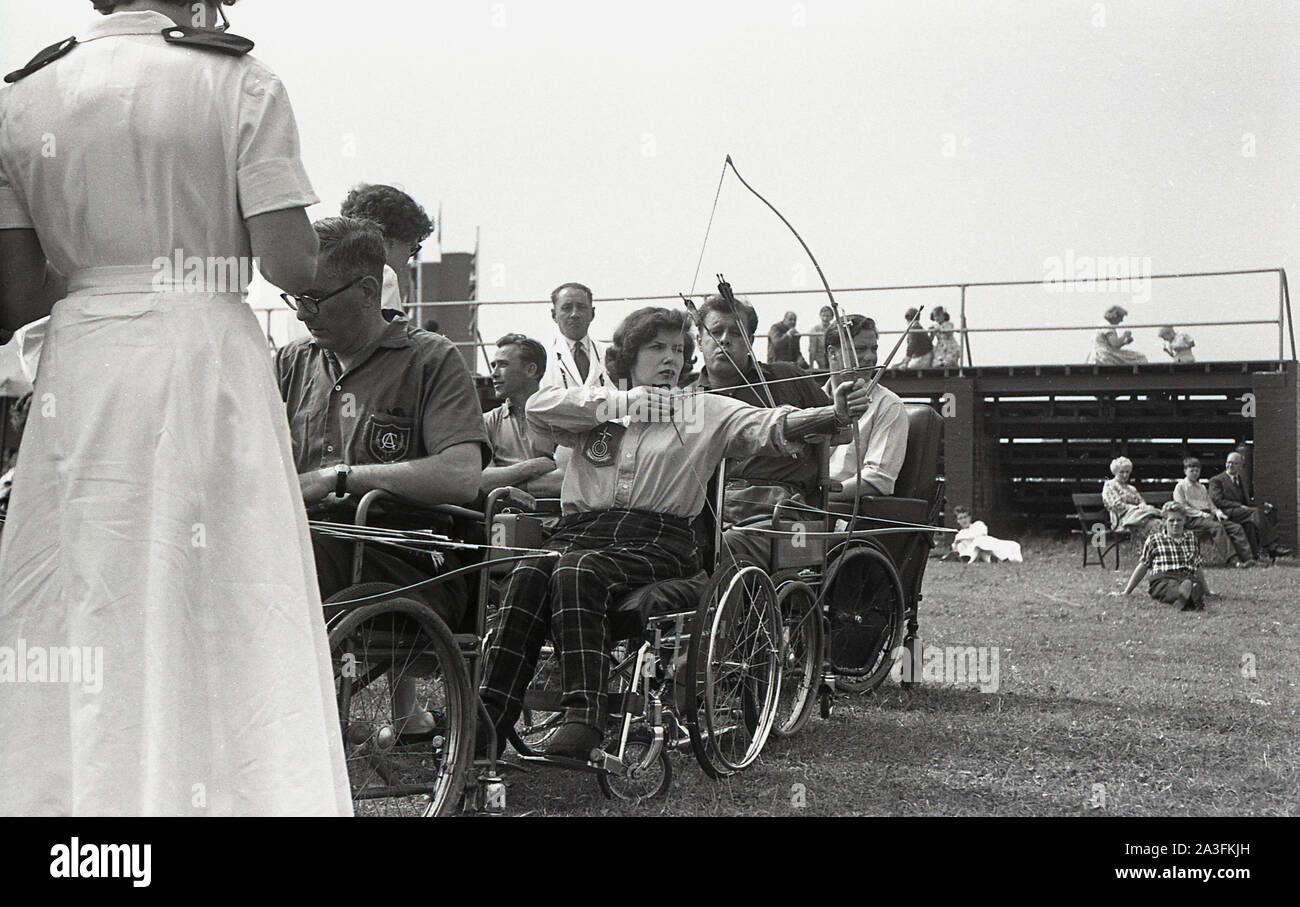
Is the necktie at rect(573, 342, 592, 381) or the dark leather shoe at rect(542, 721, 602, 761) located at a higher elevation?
the necktie at rect(573, 342, 592, 381)

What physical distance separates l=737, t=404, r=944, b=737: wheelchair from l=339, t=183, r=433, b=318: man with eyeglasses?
1556 millimetres

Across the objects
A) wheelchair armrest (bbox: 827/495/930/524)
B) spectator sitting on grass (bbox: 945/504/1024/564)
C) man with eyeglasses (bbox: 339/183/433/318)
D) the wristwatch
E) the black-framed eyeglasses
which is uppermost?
man with eyeglasses (bbox: 339/183/433/318)

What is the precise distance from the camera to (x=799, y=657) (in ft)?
17.5

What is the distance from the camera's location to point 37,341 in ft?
14.7

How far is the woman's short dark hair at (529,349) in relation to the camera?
6.10 meters

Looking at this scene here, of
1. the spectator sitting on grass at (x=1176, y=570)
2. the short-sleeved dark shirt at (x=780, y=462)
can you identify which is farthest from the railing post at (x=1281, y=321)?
the short-sleeved dark shirt at (x=780, y=462)

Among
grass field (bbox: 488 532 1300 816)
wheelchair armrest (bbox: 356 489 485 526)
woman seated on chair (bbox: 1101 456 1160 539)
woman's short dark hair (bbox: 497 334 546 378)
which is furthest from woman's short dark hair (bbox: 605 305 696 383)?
woman seated on chair (bbox: 1101 456 1160 539)

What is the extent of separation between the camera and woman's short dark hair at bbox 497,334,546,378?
610cm

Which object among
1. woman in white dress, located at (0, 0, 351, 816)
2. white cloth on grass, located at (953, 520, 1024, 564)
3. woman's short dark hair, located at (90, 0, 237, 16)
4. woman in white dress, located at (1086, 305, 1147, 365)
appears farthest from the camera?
woman in white dress, located at (1086, 305, 1147, 365)

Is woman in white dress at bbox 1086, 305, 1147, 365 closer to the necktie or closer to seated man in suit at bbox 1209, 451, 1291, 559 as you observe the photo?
seated man in suit at bbox 1209, 451, 1291, 559
